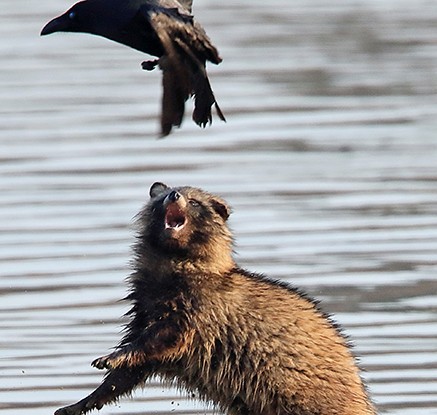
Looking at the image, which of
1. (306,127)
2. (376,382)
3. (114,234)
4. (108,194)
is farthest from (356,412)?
(306,127)

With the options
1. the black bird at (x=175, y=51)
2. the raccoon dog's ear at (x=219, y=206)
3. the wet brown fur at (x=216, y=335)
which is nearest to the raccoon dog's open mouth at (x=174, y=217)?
the wet brown fur at (x=216, y=335)

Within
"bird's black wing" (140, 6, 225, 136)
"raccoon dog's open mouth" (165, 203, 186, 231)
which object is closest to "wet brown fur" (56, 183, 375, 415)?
"raccoon dog's open mouth" (165, 203, 186, 231)

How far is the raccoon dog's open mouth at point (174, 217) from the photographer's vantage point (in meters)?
8.64

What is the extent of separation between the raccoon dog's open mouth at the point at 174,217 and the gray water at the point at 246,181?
0.87 meters

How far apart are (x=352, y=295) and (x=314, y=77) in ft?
22.5

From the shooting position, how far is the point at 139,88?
1688cm

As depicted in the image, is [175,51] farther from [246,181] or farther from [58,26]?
[246,181]

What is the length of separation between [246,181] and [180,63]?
442cm

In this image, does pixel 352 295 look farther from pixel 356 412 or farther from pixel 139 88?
pixel 139 88

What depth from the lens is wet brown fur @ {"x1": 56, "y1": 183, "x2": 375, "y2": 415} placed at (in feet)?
27.3

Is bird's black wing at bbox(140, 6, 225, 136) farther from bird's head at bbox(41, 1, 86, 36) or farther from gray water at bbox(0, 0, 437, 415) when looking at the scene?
gray water at bbox(0, 0, 437, 415)

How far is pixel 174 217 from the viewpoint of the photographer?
8.66 metres

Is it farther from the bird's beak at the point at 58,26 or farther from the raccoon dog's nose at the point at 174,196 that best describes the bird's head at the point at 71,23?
the raccoon dog's nose at the point at 174,196

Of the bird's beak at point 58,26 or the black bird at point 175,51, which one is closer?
the black bird at point 175,51
